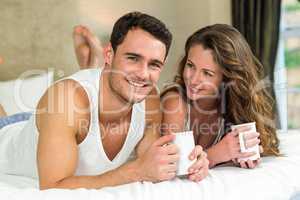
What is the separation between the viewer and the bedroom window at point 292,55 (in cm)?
342

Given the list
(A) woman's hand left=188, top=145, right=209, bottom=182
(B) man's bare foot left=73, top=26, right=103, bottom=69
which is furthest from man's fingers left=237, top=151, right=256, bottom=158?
(B) man's bare foot left=73, top=26, right=103, bottom=69

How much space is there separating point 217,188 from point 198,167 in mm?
86

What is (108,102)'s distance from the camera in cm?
158

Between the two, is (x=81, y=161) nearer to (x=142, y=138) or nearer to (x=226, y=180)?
(x=142, y=138)

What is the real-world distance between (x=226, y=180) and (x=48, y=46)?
2168 mm

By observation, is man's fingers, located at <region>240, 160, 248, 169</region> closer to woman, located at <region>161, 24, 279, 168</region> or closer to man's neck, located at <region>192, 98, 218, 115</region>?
woman, located at <region>161, 24, 279, 168</region>

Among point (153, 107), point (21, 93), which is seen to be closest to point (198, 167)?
point (153, 107)

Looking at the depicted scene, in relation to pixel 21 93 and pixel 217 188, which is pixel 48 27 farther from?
pixel 217 188

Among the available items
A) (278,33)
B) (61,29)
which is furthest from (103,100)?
(278,33)

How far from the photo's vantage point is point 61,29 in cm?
315

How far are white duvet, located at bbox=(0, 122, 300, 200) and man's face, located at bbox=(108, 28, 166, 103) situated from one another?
0.39 m

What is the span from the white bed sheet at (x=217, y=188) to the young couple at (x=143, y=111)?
5cm

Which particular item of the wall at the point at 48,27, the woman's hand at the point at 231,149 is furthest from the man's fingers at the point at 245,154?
the wall at the point at 48,27

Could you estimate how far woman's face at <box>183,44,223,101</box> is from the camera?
172 cm
